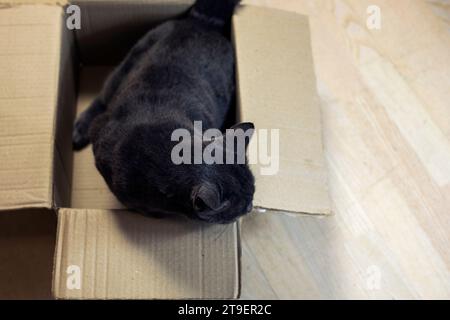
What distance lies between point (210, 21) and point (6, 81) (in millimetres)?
417

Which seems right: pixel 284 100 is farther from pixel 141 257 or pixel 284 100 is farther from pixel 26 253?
pixel 26 253

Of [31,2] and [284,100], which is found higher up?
[31,2]

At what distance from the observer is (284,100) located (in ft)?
2.98

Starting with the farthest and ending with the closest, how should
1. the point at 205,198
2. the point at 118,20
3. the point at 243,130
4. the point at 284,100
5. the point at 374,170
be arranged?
the point at 374,170
the point at 118,20
the point at 284,100
the point at 243,130
the point at 205,198

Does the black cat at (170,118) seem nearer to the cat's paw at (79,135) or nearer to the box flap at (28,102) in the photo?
the cat's paw at (79,135)

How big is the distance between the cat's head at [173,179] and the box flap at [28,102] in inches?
5.4

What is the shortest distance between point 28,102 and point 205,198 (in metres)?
0.42

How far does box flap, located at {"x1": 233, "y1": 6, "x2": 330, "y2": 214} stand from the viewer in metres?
0.85

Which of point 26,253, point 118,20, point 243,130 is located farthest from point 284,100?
point 26,253

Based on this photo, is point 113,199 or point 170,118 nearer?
point 170,118

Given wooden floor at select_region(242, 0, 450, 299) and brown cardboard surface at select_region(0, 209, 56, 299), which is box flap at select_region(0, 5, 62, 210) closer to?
brown cardboard surface at select_region(0, 209, 56, 299)

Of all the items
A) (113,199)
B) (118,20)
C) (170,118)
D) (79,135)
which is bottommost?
(113,199)
